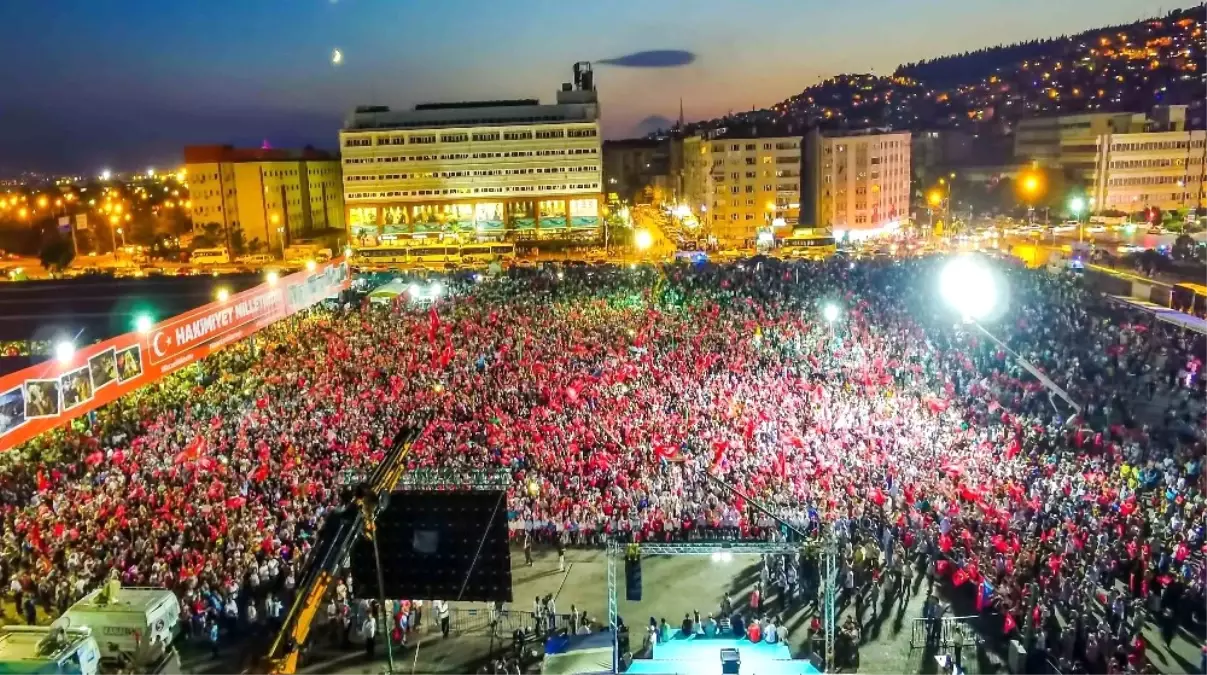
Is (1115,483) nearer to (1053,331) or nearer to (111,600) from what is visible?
(1053,331)

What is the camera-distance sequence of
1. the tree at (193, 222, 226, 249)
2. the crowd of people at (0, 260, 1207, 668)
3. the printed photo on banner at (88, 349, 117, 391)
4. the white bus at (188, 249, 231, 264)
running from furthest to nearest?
1. the tree at (193, 222, 226, 249)
2. the white bus at (188, 249, 231, 264)
3. the printed photo on banner at (88, 349, 117, 391)
4. the crowd of people at (0, 260, 1207, 668)

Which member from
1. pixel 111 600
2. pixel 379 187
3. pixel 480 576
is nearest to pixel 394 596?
pixel 480 576

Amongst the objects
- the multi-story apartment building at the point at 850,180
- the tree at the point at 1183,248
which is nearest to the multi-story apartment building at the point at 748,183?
the multi-story apartment building at the point at 850,180

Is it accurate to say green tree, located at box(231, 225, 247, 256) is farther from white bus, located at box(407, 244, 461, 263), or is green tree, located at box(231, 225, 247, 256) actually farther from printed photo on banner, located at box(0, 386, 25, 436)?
printed photo on banner, located at box(0, 386, 25, 436)

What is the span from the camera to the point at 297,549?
13.5 meters

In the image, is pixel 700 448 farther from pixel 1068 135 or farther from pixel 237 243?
pixel 1068 135

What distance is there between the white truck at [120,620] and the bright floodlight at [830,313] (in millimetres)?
19407

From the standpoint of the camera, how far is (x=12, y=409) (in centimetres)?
1470

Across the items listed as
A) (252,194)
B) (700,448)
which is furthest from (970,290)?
(252,194)

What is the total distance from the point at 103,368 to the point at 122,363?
0.65m

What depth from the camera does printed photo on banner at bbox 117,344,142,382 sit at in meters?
17.6

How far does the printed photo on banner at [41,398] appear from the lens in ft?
49.6

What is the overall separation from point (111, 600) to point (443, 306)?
19.2m

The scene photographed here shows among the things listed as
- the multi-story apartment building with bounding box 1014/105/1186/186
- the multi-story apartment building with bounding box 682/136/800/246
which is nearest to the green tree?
the multi-story apartment building with bounding box 682/136/800/246
